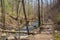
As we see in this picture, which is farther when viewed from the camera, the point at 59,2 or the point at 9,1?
the point at 9,1

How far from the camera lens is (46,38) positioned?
580cm

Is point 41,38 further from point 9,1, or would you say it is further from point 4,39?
point 9,1

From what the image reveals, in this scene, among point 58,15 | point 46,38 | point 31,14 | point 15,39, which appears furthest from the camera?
point 31,14

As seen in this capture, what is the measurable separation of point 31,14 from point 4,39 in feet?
22.9

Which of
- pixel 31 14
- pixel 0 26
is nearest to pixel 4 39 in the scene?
pixel 0 26

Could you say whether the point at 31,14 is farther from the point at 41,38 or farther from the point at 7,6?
the point at 41,38

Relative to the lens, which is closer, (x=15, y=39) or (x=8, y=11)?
(x=15, y=39)

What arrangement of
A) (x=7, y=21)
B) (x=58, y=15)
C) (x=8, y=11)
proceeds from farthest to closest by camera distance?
(x=8, y=11) < (x=7, y=21) < (x=58, y=15)

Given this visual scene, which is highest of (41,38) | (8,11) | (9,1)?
(9,1)

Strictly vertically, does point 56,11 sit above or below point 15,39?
above

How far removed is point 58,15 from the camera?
1608mm

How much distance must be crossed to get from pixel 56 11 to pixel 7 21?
8705mm

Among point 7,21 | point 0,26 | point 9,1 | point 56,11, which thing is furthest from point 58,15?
point 9,1

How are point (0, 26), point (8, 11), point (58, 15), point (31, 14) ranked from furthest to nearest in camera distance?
1. point (31, 14)
2. point (8, 11)
3. point (0, 26)
4. point (58, 15)
